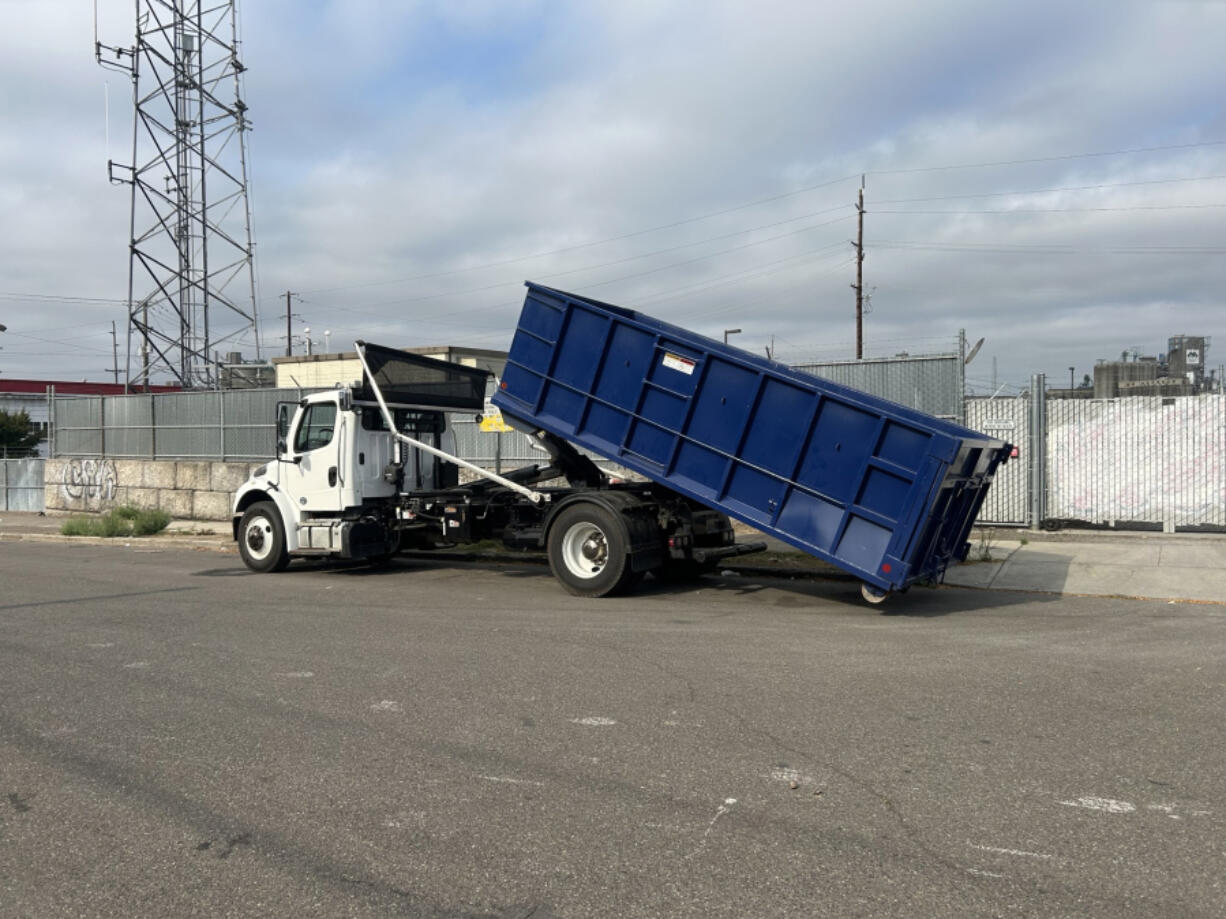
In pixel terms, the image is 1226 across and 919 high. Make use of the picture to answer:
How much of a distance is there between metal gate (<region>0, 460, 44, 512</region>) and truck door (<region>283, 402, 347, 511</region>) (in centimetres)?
1771

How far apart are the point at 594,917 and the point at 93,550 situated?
667 inches

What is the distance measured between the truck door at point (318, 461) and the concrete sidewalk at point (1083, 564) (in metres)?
A: 5.26

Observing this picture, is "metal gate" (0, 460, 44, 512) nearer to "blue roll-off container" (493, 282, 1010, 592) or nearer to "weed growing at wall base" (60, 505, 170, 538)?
"weed growing at wall base" (60, 505, 170, 538)

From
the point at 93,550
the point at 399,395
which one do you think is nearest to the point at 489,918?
the point at 399,395

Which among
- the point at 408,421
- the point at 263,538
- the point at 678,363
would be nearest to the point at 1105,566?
the point at 678,363

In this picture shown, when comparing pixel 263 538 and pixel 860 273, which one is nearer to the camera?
pixel 263 538

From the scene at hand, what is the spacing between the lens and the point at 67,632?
8766 millimetres

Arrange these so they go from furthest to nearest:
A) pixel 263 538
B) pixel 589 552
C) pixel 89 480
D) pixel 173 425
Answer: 1. pixel 89 480
2. pixel 173 425
3. pixel 263 538
4. pixel 589 552

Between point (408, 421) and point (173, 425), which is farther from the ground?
point (173, 425)

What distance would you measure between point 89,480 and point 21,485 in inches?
145

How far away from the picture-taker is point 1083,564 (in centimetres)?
1219

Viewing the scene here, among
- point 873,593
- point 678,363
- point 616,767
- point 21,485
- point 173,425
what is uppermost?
point 678,363

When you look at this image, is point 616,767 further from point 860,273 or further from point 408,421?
point 860,273

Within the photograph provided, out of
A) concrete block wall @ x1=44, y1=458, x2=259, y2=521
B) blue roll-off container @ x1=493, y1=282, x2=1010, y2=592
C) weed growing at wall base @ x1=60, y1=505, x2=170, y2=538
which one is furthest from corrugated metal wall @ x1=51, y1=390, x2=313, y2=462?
blue roll-off container @ x1=493, y1=282, x2=1010, y2=592
